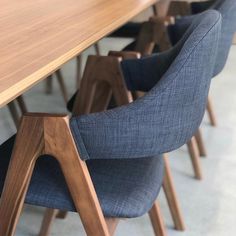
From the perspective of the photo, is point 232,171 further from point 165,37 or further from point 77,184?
point 77,184

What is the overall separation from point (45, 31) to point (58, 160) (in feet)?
1.46

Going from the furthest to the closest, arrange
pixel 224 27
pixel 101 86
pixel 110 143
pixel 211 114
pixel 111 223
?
pixel 211 114, pixel 224 27, pixel 101 86, pixel 111 223, pixel 110 143

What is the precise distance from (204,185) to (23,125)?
1.08 m

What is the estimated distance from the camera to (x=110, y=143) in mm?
842

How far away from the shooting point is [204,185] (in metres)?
1.72

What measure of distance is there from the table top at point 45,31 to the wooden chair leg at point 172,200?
1.64ft

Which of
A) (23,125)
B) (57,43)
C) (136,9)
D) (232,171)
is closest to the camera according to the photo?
(23,125)

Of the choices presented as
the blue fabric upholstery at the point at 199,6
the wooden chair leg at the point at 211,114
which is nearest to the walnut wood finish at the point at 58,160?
the wooden chair leg at the point at 211,114

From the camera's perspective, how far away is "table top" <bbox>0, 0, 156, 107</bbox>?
83cm

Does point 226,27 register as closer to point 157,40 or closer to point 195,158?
point 157,40

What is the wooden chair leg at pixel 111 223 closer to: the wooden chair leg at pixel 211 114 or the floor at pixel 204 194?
the floor at pixel 204 194

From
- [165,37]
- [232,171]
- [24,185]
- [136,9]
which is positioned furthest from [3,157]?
[232,171]

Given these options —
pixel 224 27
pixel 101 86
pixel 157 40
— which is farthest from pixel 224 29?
pixel 101 86

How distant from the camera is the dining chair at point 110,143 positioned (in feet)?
2.73
